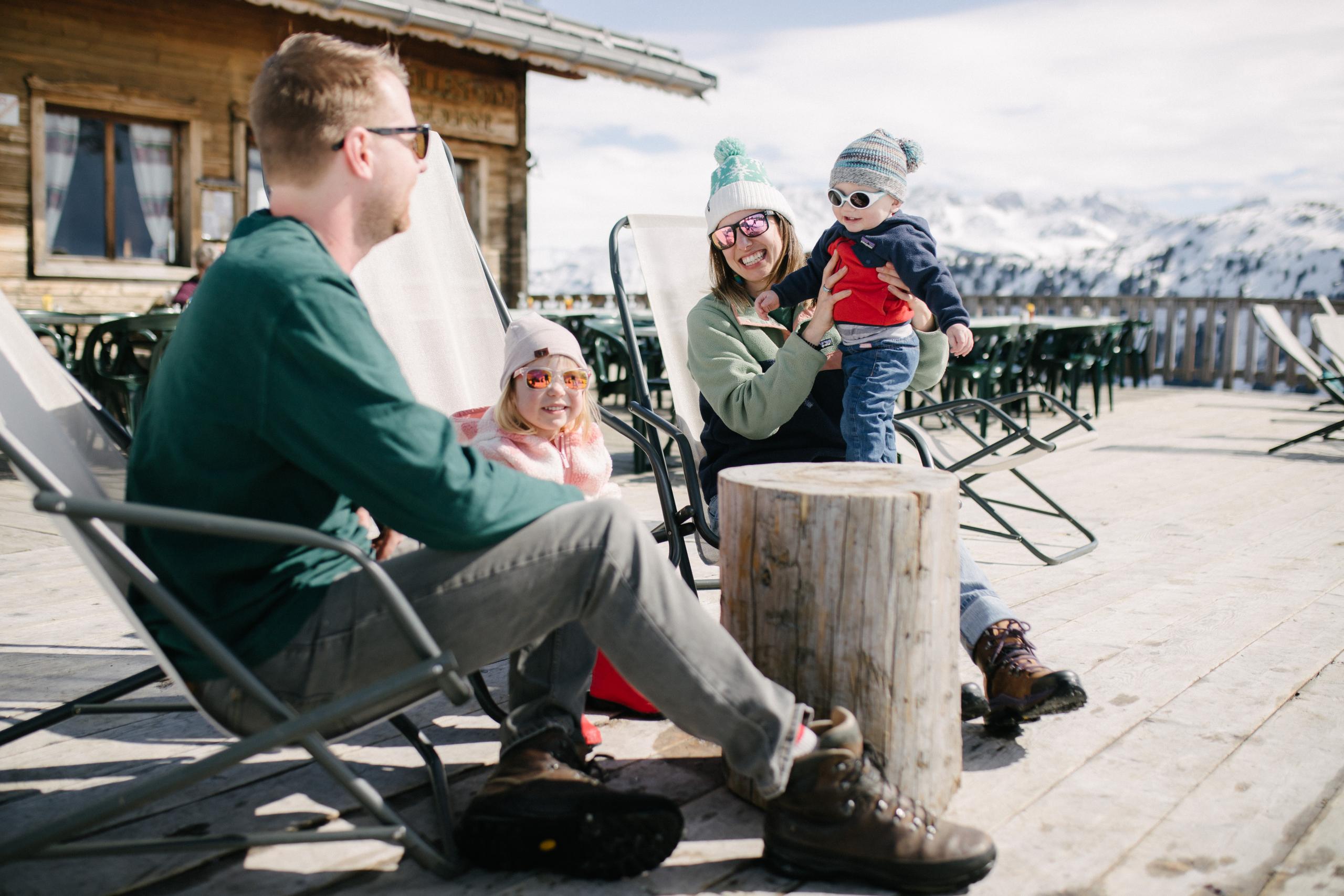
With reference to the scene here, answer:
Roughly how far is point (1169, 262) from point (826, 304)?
1668cm

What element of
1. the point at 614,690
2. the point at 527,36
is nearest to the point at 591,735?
the point at 614,690

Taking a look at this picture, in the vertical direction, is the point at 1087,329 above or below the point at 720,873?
above

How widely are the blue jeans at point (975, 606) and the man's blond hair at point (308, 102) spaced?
109cm

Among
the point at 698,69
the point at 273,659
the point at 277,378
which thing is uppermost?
the point at 698,69

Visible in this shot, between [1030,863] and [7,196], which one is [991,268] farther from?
[1030,863]

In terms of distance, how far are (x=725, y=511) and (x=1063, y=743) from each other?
2.89ft

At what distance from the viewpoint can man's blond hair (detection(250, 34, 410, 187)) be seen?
59.8 inches

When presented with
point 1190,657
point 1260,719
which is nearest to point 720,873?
point 1260,719

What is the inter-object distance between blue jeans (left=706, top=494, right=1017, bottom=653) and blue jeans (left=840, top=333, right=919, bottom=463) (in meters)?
0.34

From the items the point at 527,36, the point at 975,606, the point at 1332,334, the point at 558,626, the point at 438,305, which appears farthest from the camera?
the point at 527,36

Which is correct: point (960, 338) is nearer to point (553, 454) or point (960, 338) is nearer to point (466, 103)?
point (553, 454)

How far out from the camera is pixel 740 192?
109 inches

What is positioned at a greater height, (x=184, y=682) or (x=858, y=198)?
(x=858, y=198)

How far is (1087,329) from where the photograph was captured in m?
9.30
